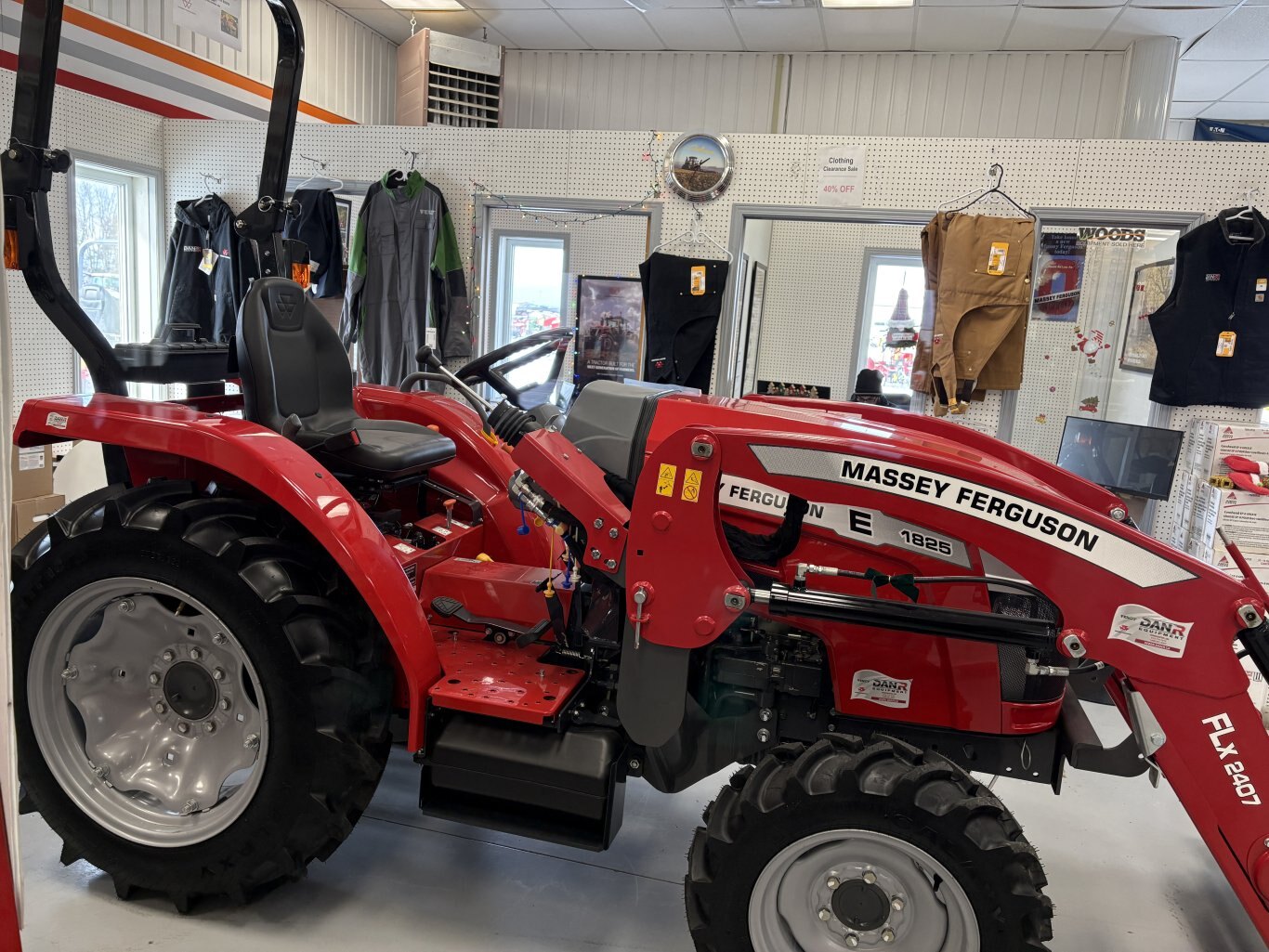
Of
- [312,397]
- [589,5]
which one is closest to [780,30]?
[589,5]

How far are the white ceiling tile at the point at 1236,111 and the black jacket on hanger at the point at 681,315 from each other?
5.33 metres

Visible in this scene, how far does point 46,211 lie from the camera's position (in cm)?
201

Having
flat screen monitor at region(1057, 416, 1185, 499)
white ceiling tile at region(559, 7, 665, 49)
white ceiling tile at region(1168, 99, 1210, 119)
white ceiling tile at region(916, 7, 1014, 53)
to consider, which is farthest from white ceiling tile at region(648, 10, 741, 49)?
white ceiling tile at region(1168, 99, 1210, 119)

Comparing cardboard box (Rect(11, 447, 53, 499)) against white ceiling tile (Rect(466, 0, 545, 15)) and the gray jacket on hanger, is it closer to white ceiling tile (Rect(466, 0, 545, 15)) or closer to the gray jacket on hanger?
the gray jacket on hanger

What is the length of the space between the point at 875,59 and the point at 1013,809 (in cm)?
558

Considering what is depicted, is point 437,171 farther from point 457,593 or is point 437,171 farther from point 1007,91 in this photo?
point 1007,91

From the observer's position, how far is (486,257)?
194 inches

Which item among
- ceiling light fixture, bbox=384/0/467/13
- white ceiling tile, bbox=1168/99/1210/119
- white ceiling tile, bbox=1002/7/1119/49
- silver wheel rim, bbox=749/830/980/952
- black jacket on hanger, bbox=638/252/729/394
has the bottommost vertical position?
silver wheel rim, bbox=749/830/980/952

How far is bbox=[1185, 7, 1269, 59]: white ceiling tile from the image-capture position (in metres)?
5.15

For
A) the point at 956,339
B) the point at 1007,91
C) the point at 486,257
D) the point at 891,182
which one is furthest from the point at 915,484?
the point at 1007,91

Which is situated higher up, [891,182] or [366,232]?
[891,182]

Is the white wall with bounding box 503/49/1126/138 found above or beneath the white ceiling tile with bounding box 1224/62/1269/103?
beneath

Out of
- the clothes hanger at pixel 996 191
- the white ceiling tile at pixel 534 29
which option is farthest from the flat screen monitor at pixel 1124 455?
the white ceiling tile at pixel 534 29

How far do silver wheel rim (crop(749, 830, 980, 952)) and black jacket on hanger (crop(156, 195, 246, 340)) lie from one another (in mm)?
4522
